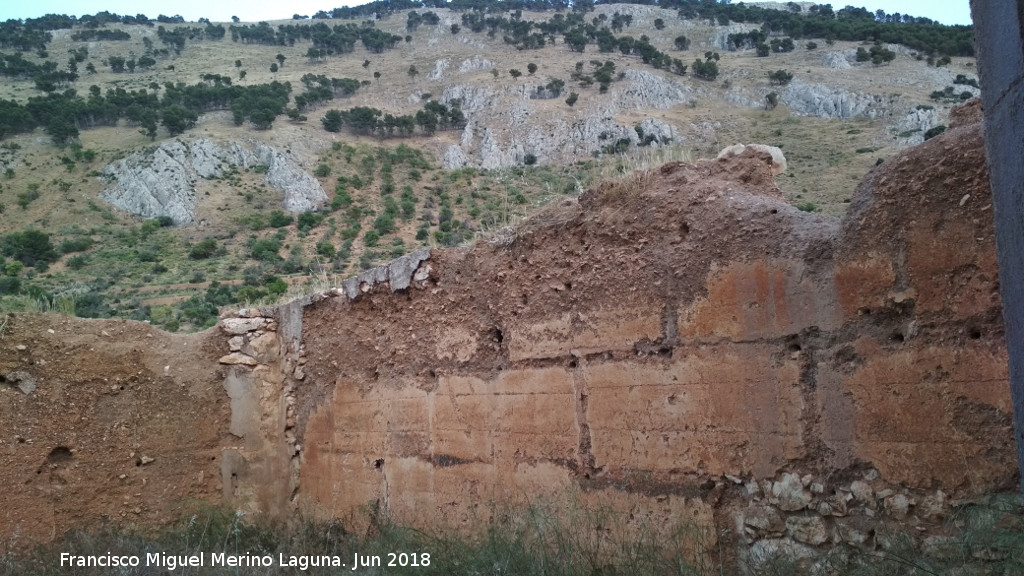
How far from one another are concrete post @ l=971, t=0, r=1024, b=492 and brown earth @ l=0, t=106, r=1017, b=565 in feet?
3.54

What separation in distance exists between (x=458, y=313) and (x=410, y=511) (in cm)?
156

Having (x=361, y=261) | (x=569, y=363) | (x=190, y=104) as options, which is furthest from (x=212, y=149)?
(x=569, y=363)

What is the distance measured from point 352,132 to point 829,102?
33.4m

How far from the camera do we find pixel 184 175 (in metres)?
42.8

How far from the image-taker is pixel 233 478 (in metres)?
6.53

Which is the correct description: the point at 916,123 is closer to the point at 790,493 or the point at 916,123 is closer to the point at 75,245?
the point at 790,493

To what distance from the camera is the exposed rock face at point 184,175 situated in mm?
40000

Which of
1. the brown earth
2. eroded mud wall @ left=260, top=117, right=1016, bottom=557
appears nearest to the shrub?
the brown earth

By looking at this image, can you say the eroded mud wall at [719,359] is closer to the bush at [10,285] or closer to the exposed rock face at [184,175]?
the bush at [10,285]

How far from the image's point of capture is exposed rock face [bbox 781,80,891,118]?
126 ft

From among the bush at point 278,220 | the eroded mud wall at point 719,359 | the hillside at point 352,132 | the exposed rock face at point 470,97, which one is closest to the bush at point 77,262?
the hillside at point 352,132

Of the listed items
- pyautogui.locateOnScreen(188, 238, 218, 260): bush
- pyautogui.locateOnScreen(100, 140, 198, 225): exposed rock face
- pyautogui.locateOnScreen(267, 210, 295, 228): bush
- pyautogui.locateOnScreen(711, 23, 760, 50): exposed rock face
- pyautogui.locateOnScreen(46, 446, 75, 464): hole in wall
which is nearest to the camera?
pyautogui.locateOnScreen(46, 446, 75, 464): hole in wall

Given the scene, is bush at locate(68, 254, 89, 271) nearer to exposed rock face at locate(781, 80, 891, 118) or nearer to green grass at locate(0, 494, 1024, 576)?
green grass at locate(0, 494, 1024, 576)

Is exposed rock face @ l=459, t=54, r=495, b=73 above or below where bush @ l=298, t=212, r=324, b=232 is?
above
